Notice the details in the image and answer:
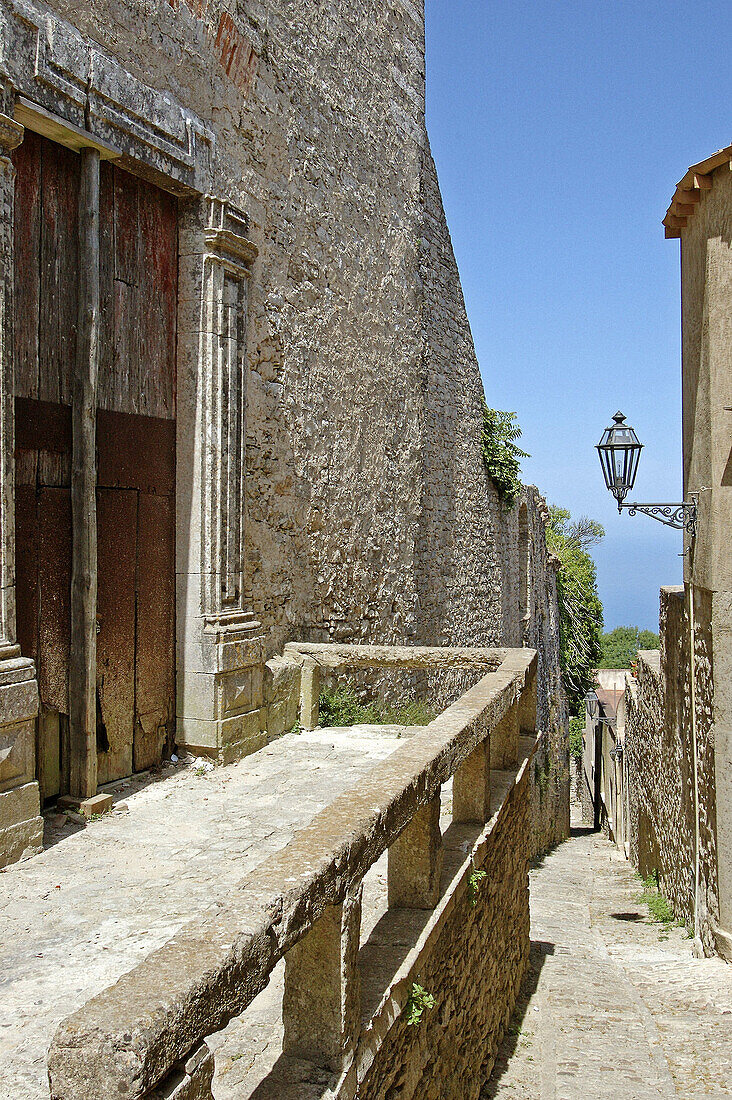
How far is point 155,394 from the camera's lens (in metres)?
4.68

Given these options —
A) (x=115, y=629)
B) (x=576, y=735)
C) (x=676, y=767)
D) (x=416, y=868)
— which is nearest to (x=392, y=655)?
(x=115, y=629)

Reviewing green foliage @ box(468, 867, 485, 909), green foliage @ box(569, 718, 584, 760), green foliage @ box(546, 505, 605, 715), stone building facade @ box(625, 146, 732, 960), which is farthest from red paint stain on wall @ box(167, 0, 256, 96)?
green foliage @ box(569, 718, 584, 760)

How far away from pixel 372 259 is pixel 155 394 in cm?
319

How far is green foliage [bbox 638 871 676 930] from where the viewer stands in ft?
24.3

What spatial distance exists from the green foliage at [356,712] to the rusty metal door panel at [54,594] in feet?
7.87

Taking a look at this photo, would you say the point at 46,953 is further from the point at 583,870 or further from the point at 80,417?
Answer: the point at 583,870

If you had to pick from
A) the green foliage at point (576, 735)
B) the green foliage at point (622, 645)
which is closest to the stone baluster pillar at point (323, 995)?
the green foliage at point (576, 735)

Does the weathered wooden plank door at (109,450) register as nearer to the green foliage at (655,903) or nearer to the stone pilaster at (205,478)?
the stone pilaster at (205,478)

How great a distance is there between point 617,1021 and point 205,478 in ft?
12.7

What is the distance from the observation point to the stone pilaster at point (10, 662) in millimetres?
3377

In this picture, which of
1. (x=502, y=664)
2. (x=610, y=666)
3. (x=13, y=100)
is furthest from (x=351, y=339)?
(x=610, y=666)

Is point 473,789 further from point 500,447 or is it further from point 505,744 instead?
point 500,447

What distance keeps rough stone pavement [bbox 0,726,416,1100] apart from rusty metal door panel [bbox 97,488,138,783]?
0.22m

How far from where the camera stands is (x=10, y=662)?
3.44 m
